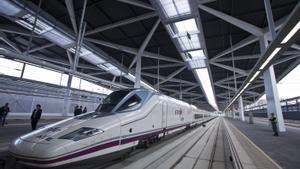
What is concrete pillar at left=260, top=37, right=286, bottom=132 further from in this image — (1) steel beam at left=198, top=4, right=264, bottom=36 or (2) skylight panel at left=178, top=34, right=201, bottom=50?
(2) skylight panel at left=178, top=34, right=201, bottom=50

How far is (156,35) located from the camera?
1442 centimetres

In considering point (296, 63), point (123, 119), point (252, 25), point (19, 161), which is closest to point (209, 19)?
point (252, 25)

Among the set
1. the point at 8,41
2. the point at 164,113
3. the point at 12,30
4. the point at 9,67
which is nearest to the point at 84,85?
the point at 9,67

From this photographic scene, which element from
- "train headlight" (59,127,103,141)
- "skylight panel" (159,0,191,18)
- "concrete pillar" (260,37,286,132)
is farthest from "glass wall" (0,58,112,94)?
"concrete pillar" (260,37,286,132)

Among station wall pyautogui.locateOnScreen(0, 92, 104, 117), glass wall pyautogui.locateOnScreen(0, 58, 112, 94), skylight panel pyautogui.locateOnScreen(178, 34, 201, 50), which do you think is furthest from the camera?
glass wall pyautogui.locateOnScreen(0, 58, 112, 94)

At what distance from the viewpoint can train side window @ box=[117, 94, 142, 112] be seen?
5293mm

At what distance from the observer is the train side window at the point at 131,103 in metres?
5.29

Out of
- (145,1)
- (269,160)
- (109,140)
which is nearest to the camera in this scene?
(109,140)

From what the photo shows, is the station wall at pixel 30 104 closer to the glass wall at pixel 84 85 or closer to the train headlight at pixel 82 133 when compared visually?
the glass wall at pixel 84 85

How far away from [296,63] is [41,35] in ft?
97.8

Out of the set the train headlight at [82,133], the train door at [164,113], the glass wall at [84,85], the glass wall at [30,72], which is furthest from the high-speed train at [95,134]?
the glass wall at [84,85]

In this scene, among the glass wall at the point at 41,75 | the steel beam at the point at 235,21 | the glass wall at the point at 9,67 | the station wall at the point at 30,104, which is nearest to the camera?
the steel beam at the point at 235,21

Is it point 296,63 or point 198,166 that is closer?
point 198,166

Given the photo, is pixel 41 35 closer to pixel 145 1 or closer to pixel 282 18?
pixel 145 1
